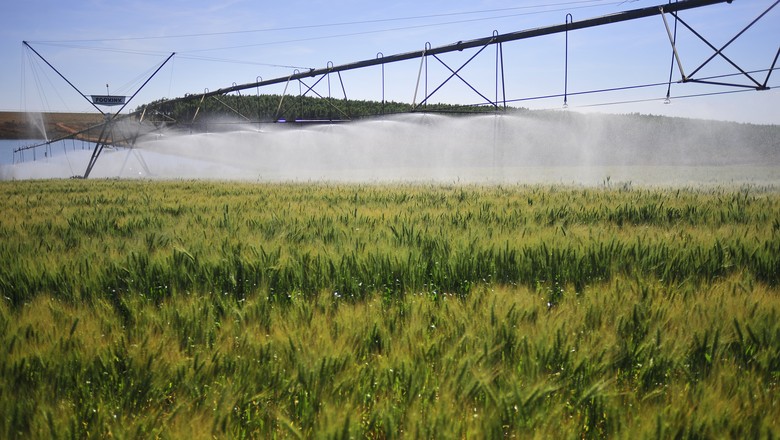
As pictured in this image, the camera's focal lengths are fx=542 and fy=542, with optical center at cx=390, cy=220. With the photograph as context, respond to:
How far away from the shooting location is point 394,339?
8.28 ft

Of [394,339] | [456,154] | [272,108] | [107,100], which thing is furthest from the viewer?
[272,108]

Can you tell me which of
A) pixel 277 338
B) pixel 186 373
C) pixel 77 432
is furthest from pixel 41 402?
pixel 277 338

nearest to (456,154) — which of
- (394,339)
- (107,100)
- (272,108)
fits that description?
(107,100)

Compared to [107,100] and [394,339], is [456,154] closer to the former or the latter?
[107,100]

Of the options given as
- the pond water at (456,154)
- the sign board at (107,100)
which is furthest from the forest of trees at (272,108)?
the sign board at (107,100)

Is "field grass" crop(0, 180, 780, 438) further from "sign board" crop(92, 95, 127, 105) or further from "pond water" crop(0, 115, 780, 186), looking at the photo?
"sign board" crop(92, 95, 127, 105)

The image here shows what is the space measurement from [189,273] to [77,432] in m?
2.24

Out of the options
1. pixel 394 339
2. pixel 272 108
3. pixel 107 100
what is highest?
pixel 272 108

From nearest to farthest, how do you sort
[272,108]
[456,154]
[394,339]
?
[394,339], [456,154], [272,108]

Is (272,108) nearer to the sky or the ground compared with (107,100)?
nearer to the sky

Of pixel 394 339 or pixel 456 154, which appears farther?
pixel 456 154

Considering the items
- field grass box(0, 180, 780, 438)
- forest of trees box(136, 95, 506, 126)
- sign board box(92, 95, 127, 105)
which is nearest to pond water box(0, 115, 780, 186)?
sign board box(92, 95, 127, 105)

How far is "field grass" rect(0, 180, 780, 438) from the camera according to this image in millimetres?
1783

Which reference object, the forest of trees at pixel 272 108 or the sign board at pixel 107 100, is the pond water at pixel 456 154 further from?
the forest of trees at pixel 272 108
